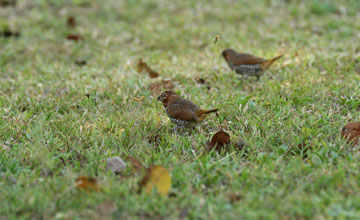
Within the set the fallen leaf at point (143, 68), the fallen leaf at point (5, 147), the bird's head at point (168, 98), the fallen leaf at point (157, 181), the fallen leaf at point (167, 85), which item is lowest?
the fallen leaf at point (5, 147)

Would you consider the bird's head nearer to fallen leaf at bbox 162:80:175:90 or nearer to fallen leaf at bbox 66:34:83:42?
fallen leaf at bbox 162:80:175:90

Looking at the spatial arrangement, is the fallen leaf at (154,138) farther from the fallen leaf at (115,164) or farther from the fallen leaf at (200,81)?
the fallen leaf at (200,81)

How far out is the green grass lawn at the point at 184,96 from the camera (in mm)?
3090

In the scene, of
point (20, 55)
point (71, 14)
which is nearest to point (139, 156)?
point (20, 55)

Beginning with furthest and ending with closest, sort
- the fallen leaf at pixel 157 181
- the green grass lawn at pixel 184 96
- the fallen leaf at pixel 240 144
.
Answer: the fallen leaf at pixel 240 144 < the fallen leaf at pixel 157 181 < the green grass lawn at pixel 184 96

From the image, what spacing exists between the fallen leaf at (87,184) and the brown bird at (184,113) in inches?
53.4

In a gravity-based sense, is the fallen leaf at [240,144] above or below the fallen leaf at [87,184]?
below

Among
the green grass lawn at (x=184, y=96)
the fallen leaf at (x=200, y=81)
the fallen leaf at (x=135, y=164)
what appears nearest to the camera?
the green grass lawn at (x=184, y=96)

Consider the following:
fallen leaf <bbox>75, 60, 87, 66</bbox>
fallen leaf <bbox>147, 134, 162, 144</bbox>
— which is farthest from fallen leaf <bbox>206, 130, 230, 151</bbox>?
fallen leaf <bbox>75, 60, 87, 66</bbox>

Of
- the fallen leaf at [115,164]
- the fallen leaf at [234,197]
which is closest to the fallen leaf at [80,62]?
the fallen leaf at [115,164]

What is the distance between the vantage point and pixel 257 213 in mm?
2895

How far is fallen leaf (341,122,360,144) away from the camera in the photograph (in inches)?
152

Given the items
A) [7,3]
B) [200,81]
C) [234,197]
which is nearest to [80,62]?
[200,81]

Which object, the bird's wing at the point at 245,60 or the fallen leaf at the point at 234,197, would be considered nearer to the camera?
the fallen leaf at the point at 234,197
